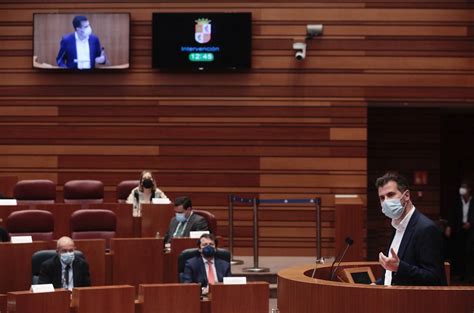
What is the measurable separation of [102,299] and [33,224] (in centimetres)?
230

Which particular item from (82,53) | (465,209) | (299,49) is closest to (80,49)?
(82,53)

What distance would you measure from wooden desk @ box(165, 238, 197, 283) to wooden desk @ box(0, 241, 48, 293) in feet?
4.06

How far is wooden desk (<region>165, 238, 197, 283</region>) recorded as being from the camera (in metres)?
7.96

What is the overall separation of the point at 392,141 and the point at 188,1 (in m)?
3.12

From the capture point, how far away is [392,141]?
11.8 metres

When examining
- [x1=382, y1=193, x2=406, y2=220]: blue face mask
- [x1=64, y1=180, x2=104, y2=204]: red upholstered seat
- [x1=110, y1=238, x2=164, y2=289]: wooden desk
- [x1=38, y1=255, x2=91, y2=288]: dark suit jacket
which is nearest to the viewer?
[x1=382, y1=193, x2=406, y2=220]: blue face mask

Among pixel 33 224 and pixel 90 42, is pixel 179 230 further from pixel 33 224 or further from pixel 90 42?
pixel 90 42

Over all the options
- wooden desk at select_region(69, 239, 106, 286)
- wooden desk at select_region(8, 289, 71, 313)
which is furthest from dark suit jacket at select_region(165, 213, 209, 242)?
wooden desk at select_region(8, 289, 71, 313)

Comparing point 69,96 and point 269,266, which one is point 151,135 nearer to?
point 69,96

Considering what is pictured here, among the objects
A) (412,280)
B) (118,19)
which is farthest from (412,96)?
(412,280)

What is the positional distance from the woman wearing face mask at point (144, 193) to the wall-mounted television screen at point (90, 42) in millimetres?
1925

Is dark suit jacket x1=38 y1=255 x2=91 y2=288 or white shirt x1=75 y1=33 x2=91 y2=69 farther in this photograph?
white shirt x1=75 y1=33 x2=91 y2=69

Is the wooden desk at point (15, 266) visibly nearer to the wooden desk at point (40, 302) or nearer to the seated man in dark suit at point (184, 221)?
the wooden desk at point (40, 302)

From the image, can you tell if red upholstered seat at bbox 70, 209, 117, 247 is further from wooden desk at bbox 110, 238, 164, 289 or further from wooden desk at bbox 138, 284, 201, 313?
wooden desk at bbox 138, 284, 201, 313
